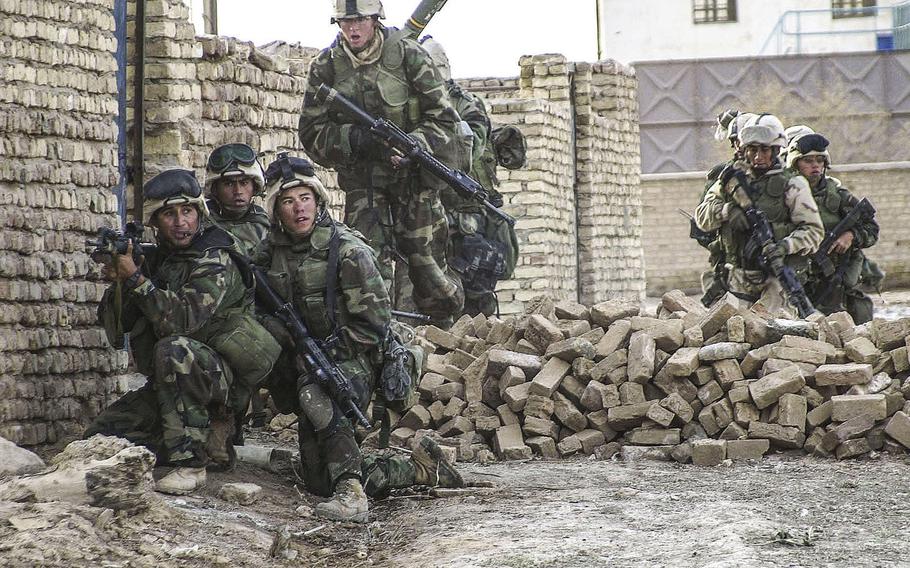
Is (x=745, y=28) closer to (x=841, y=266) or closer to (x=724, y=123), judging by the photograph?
(x=724, y=123)

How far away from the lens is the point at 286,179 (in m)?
5.98

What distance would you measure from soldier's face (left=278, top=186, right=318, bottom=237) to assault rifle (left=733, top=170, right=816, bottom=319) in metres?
4.60

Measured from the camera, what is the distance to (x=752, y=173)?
1003 cm

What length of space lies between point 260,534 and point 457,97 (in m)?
5.17

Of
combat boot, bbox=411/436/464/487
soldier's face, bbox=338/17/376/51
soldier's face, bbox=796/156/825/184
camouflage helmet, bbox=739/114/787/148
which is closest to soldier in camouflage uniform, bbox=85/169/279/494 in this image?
combat boot, bbox=411/436/464/487

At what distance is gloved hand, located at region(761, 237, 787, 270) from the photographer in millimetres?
9859

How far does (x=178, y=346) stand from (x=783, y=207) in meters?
5.37

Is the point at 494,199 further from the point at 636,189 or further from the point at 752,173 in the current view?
the point at 636,189

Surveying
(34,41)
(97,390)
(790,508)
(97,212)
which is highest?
(34,41)

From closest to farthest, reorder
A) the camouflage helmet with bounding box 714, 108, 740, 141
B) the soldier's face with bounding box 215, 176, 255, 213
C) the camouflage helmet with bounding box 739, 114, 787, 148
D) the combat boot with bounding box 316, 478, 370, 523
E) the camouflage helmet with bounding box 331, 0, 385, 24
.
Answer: the combat boot with bounding box 316, 478, 370, 523
the soldier's face with bounding box 215, 176, 255, 213
the camouflage helmet with bounding box 331, 0, 385, 24
the camouflage helmet with bounding box 739, 114, 787, 148
the camouflage helmet with bounding box 714, 108, 740, 141

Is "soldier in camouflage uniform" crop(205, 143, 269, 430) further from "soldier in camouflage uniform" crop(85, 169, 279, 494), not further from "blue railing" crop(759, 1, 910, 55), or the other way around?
"blue railing" crop(759, 1, 910, 55)

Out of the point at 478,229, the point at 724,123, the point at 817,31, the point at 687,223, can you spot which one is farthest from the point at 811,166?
the point at 817,31

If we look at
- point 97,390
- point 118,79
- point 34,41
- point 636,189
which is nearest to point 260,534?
point 97,390

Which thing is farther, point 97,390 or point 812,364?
point 812,364
